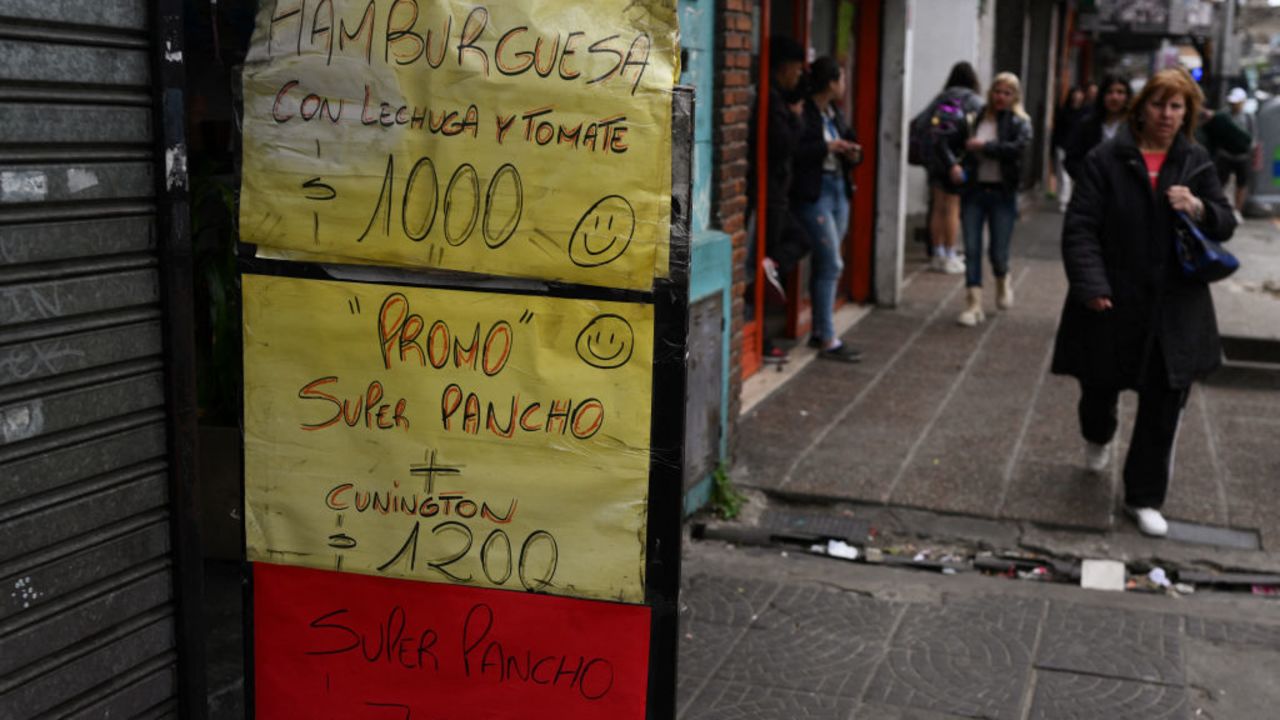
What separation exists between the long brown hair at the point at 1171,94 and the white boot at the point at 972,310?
4.51 metres

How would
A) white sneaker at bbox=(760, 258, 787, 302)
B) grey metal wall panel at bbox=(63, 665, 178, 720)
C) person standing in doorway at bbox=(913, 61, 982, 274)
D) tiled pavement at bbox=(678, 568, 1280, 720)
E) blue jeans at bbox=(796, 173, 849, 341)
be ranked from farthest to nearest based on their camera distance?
A: person standing in doorway at bbox=(913, 61, 982, 274) < blue jeans at bbox=(796, 173, 849, 341) < white sneaker at bbox=(760, 258, 787, 302) < tiled pavement at bbox=(678, 568, 1280, 720) < grey metal wall panel at bbox=(63, 665, 178, 720)

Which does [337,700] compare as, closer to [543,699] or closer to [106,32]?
[543,699]

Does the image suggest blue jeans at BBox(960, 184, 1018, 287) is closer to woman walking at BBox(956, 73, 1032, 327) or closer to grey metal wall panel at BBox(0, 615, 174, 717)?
woman walking at BBox(956, 73, 1032, 327)

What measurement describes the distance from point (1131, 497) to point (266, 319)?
416cm

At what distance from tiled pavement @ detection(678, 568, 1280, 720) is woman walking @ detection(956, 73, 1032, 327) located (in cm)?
524

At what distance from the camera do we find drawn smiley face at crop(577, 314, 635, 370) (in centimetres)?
261

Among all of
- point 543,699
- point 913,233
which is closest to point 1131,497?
point 543,699

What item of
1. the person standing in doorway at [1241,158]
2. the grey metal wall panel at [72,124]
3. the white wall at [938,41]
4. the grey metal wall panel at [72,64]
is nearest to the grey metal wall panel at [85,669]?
the grey metal wall panel at [72,124]

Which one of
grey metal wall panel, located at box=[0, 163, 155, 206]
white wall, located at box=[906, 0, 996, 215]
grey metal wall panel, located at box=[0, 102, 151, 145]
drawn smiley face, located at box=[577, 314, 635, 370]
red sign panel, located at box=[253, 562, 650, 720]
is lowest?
red sign panel, located at box=[253, 562, 650, 720]

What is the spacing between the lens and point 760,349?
8578 millimetres

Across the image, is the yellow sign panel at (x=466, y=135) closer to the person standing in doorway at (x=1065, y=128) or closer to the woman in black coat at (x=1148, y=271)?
the woman in black coat at (x=1148, y=271)

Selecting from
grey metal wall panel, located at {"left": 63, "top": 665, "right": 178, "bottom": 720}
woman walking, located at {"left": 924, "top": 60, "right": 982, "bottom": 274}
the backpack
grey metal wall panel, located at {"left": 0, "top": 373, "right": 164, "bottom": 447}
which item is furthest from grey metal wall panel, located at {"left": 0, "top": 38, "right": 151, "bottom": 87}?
the backpack

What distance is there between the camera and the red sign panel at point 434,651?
8.96 ft

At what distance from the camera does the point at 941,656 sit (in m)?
4.54
